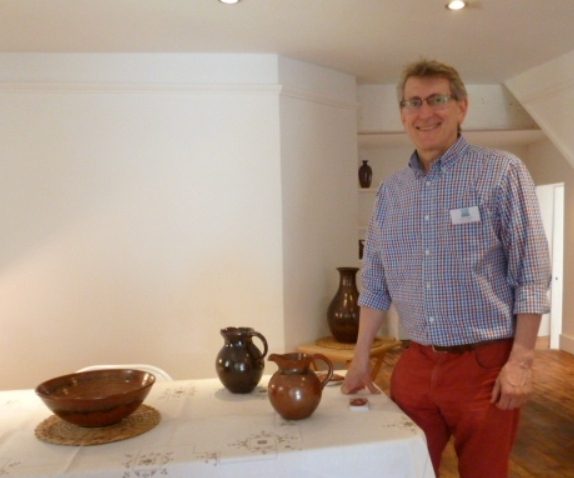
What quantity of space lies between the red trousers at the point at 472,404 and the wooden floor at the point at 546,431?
134cm

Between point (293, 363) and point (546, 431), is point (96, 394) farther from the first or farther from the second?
point (546, 431)

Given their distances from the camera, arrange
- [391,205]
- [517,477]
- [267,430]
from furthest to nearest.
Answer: [517,477], [391,205], [267,430]

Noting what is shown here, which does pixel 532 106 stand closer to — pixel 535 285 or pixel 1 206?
pixel 535 285

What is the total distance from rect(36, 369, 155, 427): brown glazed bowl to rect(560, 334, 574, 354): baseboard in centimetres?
475

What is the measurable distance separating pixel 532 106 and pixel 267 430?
2.85 m

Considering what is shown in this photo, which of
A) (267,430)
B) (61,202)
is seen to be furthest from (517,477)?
(61,202)

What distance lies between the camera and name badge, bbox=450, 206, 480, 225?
1458 mm

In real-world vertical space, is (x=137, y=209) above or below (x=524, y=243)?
above

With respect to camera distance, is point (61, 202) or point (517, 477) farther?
point (61, 202)

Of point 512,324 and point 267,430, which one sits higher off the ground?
point 512,324

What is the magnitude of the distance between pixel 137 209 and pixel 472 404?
2.11m

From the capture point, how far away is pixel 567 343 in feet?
17.2

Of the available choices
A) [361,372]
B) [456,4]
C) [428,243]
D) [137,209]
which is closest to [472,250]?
[428,243]

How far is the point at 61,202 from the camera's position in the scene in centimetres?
297
